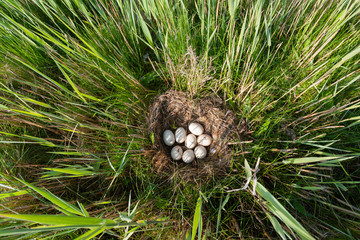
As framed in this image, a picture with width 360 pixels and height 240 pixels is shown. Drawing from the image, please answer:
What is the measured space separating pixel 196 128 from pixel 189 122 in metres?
0.09

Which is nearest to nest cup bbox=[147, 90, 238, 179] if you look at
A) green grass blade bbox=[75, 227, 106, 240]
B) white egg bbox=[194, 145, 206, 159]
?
white egg bbox=[194, 145, 206, 159]

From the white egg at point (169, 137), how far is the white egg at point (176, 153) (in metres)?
0.05

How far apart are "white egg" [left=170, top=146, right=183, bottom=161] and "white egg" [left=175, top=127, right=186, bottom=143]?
0.06 meters

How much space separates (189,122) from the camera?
147 centimetres

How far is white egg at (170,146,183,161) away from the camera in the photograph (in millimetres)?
1371

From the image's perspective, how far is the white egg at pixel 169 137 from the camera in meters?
1.40

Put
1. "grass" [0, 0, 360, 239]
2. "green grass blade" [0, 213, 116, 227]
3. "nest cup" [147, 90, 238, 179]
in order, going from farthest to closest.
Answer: "nest cup" [147, 90, 238, 179]
"grass" [0, 0, 360, 239]
"green grass blade" [0, 213, 116, 227]

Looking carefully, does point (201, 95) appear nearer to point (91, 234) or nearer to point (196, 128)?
point (196, 128)

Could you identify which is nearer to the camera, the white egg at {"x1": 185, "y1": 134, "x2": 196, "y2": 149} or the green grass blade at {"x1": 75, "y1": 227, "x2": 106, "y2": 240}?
the green grass blade at {"x1": 75, "y1": 227, "x2": 106, "y2": 240}

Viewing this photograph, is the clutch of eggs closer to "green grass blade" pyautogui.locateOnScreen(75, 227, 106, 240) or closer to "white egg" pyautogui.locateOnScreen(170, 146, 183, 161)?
"white egg" pyautogui.locateOnScreen(170, 146, 183, 161)

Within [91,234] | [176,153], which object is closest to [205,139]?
[176,153]

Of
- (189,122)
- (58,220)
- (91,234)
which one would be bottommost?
(189,122)

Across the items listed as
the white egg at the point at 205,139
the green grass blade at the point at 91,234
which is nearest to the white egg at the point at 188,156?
the white egg at the point at 205,139

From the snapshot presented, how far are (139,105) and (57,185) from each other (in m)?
0.64
